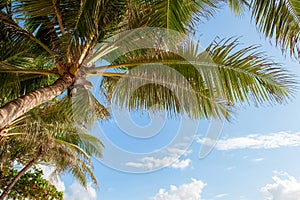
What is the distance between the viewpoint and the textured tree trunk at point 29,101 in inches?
143

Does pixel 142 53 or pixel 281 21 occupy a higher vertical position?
pixel 142 53

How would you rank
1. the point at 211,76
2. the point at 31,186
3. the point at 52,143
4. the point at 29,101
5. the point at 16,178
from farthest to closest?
1. the point at 31,186
2. the point at 16,178
3. the point at 52,143
4. the point at 211,76
5. the point at 29,101

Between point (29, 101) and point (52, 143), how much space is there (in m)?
4.83

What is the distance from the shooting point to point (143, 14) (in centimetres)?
486

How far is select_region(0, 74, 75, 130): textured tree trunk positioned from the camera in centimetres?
364

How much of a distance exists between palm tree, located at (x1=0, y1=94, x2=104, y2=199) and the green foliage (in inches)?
9.6

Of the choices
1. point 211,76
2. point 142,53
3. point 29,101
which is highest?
point 142,53

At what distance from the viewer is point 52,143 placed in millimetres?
8664

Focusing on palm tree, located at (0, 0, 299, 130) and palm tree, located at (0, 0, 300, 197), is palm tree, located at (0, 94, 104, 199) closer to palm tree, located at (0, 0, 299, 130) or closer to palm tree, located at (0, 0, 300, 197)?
palm tree, located at (0, 0, 300, 197)

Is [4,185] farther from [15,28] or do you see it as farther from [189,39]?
[189,39]

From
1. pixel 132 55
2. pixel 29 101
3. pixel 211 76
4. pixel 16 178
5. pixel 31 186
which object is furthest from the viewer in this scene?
pixel 31 186

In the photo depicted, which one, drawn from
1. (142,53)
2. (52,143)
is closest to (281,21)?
(142,53)

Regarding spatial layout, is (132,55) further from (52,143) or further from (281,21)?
(52,143)

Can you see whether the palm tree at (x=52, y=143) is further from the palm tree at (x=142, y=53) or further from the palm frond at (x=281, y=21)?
the palm frond at (x=281, y=21)
